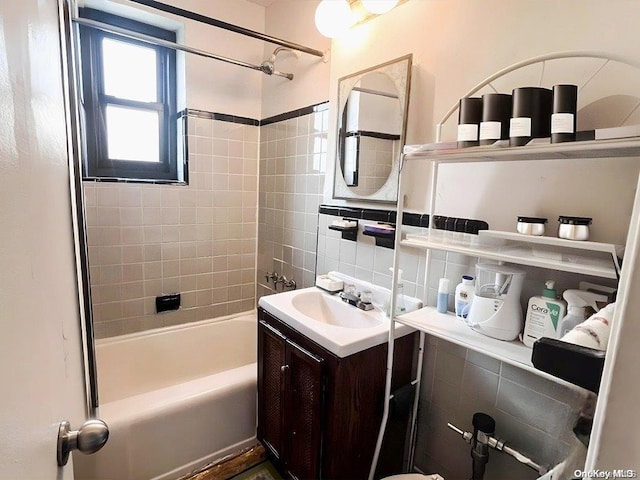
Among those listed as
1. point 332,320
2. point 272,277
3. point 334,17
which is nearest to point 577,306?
point 332,320

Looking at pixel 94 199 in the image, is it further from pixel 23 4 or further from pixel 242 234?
pixel 23 4

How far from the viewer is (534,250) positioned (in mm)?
958

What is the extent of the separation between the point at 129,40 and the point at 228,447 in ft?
7.77

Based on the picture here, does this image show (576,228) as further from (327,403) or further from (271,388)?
(271,388)

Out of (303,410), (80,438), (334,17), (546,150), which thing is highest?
(334,17)

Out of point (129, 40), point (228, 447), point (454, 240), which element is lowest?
point (228, 447)

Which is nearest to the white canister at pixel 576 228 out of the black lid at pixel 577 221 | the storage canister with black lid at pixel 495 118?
the black lid at pixel 577 221

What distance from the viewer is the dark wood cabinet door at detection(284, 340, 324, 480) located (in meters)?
1.19

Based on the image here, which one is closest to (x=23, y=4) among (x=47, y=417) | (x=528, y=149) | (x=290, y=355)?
(x=47, y=417)

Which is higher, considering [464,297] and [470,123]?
[470,123]

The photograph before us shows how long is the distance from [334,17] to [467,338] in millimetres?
1492

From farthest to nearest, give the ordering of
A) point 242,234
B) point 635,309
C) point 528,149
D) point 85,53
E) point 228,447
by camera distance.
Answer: point 242,234 → point 85,53 → point 228,447 → point 528,149 → point 635,309

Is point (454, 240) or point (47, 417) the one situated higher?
point (454, 240)

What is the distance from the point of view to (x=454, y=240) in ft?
3.46
